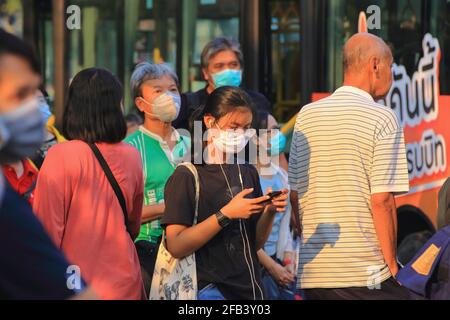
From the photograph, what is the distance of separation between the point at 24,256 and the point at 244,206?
7.00 feet

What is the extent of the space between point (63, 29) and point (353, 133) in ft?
13.7

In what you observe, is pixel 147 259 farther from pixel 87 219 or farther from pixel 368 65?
pixel 368 65

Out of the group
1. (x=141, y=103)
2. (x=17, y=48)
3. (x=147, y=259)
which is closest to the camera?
(x=17, y=48)

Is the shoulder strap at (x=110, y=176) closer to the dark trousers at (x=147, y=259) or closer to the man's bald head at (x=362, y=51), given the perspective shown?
the dark trousers at (x=147, y=259)

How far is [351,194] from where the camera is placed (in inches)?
181

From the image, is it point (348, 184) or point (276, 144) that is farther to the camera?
point (276, 144)

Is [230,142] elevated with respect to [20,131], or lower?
lower

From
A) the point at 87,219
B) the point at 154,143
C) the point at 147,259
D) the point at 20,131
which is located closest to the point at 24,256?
the point at 20,131

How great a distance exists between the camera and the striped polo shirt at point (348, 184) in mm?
4566

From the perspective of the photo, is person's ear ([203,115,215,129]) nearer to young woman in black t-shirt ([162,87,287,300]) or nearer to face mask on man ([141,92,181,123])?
young woman in black t-shirt ([162,87,287,300])

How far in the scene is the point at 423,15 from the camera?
788cm

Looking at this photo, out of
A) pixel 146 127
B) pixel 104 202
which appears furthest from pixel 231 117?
pixel 146 127

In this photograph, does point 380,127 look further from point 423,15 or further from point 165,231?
point 423,15

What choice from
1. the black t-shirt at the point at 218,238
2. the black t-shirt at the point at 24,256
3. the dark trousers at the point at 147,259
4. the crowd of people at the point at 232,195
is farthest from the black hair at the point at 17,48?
the dark trousers at the point at 147,259
